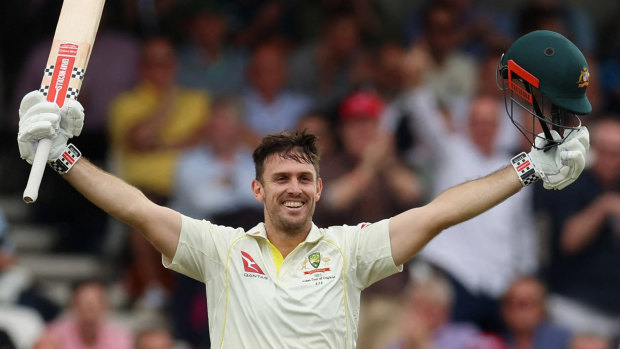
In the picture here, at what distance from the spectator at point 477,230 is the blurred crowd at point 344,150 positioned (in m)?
0.02

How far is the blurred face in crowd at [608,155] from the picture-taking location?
368 inches

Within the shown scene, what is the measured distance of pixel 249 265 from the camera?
5.53 meters

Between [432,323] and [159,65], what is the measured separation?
10.5 ft

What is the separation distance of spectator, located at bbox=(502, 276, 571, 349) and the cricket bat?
4574 mm

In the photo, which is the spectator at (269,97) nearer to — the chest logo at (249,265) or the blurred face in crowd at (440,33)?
the blurred face in crowd at (440,33)

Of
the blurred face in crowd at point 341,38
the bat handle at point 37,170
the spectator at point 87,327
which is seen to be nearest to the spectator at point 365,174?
the blurred face in crowd at point 341,38

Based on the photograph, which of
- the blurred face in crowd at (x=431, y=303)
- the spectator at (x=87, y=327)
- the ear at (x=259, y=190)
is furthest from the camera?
the blurred face in crowd at (x=431, y=303)

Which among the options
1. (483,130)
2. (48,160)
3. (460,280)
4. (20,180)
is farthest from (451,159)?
(48,160)

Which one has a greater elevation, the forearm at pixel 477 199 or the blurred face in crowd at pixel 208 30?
the blurred face in crowd at pixel 208 30

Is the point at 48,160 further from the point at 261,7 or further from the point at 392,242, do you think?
the point at 261,7

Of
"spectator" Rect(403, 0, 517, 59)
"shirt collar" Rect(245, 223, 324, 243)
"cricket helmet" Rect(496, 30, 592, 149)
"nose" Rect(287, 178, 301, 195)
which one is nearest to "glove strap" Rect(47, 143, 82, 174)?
"shirt collar" Rect(245, 223, 324, 243)

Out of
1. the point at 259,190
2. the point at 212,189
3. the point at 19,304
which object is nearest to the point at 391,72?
the point at 212,189

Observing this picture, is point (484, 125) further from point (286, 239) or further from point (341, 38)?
point (286, 239)

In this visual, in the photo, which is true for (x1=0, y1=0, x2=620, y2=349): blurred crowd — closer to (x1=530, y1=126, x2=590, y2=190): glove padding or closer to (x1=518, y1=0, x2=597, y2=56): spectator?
(x1=518, y1=0, x2=597, y2=56): spectator
